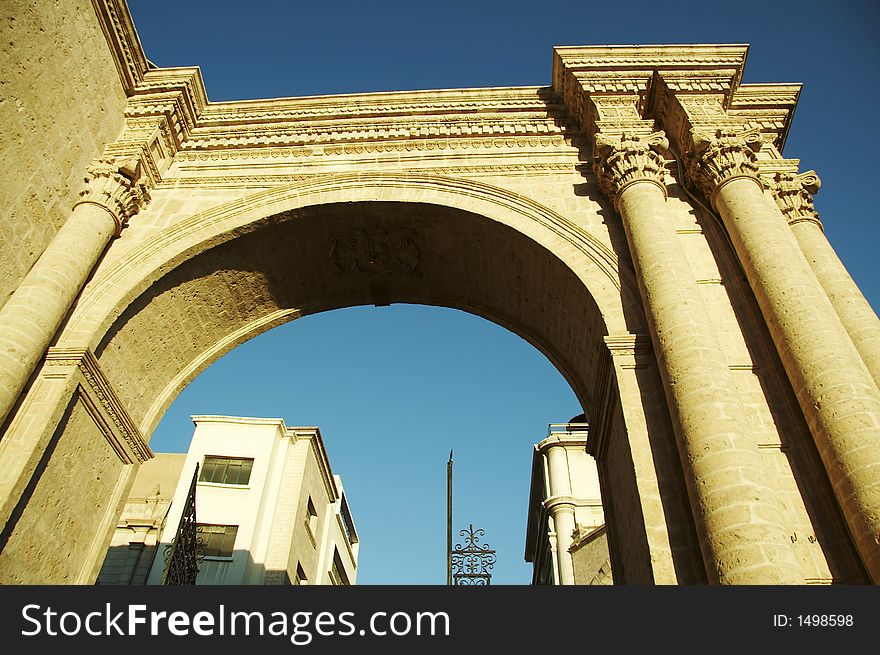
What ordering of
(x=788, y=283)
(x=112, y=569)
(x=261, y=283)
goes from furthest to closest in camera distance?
(x=112, y=569) → (x=261, y=283) → (x=788, y=283)

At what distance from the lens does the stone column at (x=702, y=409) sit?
15.6ft

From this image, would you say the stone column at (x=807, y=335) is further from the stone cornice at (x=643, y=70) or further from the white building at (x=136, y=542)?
the white building at (x=136, y=542)

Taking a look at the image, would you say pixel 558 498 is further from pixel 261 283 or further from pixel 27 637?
pixel 27 637

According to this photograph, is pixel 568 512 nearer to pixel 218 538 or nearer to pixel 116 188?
pixel 218 538

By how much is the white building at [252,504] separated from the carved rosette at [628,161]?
15500 millimetres

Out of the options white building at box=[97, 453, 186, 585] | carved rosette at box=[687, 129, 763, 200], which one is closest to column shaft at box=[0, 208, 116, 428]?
carved rosette at box=[687, 129, 763, 200]

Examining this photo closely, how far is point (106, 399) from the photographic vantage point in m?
7.88

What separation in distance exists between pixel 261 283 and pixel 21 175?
10.9 ft

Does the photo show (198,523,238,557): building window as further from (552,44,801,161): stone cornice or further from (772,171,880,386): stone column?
(772,171,880,386): stone column

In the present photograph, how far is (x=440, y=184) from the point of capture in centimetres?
941

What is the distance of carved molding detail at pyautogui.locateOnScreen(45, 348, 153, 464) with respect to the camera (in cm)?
731

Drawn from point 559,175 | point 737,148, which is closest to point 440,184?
point 559,175

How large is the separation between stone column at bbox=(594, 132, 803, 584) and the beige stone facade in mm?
25

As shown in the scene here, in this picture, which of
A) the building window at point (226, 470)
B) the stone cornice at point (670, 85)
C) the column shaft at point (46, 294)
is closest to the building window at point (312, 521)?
the building window at point (226, 470)
